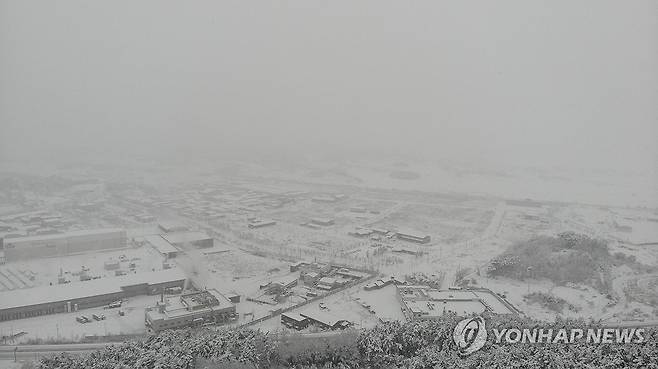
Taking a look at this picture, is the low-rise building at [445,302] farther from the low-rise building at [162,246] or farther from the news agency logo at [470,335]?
the low-rise building at [162,246]

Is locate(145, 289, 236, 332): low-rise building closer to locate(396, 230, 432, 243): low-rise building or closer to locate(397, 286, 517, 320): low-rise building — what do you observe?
locate(397, 286, 517, 320): low-rise building

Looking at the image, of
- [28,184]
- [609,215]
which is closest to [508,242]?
[609,215]

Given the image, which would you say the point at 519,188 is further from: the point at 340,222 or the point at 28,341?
the point at 28,341

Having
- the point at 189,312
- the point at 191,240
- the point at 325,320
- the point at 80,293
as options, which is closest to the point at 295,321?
the point at 325,320

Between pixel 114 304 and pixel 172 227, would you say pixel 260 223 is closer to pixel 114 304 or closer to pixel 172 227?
pixel 172 227

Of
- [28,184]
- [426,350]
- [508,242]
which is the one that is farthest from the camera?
[28,184]

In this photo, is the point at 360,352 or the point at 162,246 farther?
the point at 162,246
